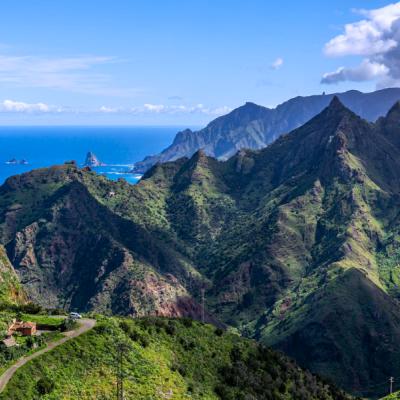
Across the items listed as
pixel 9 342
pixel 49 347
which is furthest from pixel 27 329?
pixel 9 342

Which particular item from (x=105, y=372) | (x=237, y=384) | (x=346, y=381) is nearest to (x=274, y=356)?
(x=237, y=384)

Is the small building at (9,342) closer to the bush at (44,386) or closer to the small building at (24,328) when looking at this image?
the small building at (24,328)

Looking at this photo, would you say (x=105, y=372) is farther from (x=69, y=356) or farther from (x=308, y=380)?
(x=308, y=380)

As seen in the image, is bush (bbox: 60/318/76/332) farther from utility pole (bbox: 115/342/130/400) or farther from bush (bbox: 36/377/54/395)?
bush (bbox: 36/377/54/395)

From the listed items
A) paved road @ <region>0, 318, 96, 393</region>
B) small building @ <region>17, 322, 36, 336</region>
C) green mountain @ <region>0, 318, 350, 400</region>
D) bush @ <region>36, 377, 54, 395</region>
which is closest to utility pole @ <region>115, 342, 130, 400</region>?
green mountain @ <region>0, 318, 350, 400</region>

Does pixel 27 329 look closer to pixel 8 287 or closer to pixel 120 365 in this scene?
pixel 120 365

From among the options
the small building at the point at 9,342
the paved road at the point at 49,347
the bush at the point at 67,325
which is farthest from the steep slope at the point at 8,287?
Result: the small building at the point at 9,342
